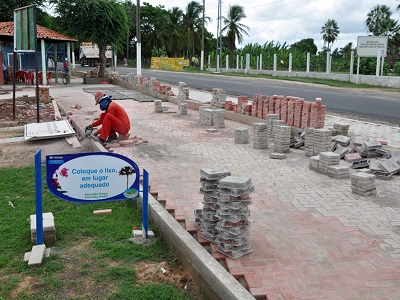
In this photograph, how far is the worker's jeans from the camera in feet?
30.9

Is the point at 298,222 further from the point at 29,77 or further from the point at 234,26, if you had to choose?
the point at 234,26

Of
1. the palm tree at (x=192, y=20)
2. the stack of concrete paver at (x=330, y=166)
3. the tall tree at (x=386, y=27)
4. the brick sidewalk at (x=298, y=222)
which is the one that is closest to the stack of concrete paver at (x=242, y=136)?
the brick sidewalk at (x=298, y=222)

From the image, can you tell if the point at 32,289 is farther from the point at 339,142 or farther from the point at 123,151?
the point at 339,142

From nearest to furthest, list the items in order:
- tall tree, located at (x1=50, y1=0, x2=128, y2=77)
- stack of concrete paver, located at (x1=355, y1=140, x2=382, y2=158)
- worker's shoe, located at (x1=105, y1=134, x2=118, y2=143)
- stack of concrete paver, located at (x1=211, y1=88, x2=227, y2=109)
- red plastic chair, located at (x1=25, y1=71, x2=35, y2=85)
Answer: stack of concrete paver, located at (x1=355, y1=140, x2=382, y2=158) → worker's shoe, located at (x1=105, y1=134, x2=118, y2=143) → stack of concrete paver, located at (x1=211, y1=88, x2=227, y2=109) → tall tree, located at (x1=50, y1=0, x2=128, y2=77) → red plastic chair, located at (x1=25, y1=71, x2=35, y2=85)

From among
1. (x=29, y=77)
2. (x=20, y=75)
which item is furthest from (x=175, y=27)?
(x=29, y=77)

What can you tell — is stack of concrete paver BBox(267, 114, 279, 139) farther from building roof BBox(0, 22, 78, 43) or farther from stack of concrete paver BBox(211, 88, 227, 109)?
building roof BBox(0, 22, 78, 43)

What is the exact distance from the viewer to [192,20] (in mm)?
66812

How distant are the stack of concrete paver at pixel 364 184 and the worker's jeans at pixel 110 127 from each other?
17.2 ft

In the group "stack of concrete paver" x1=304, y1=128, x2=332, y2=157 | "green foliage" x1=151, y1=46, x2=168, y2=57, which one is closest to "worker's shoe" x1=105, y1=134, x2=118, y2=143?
"stack of concrete paver" x1=304, y1=128, x2=332, y2=157

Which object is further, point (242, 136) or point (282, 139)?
point (242, 136)

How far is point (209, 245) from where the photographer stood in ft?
15.5

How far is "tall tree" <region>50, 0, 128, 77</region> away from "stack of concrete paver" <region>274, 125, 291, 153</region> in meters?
23.2

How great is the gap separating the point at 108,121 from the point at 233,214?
5.73m

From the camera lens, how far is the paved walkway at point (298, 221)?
3.96 metres
